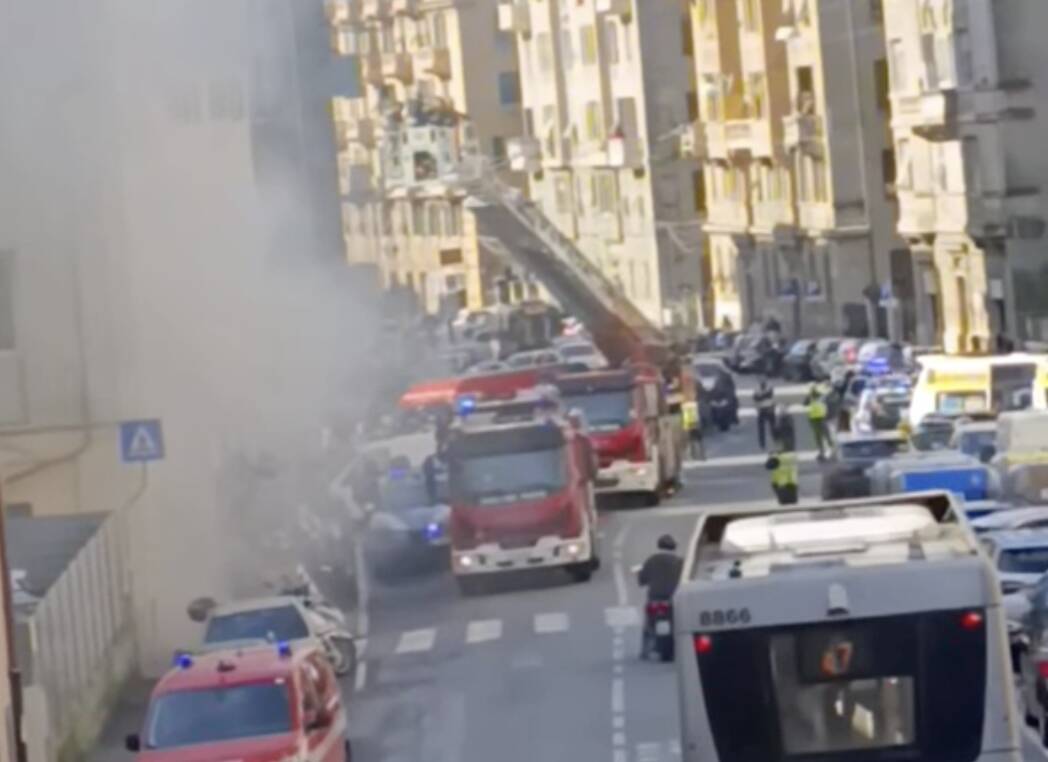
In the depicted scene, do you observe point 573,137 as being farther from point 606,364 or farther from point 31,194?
point 31,194

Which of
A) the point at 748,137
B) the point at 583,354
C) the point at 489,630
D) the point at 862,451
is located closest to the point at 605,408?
the point at 862,451

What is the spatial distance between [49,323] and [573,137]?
82.5m

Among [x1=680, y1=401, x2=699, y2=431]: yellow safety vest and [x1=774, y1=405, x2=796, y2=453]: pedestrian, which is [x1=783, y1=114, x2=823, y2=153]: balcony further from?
[x1=774, y1=405, x2=796, y2=453]: pedestrian

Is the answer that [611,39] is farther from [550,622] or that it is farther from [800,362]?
[550,622]

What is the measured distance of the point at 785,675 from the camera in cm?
1750

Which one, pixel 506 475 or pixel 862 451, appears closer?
pixel 506 475

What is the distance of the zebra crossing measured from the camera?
37.5m

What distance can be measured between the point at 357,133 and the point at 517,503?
94964 mm

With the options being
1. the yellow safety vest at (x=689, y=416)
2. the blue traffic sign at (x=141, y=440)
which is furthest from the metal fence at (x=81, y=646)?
the yellow safety vest at (x=689, y=416)

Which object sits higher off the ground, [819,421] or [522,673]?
[819,421]

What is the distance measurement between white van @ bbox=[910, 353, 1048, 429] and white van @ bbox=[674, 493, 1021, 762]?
106ft

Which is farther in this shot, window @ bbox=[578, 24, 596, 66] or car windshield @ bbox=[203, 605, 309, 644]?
window @ bbox=[578, 24, 596, 66]

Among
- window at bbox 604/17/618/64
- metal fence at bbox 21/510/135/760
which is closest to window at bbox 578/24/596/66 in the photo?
window at bbox 604/17/618/64

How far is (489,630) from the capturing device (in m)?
38.4
